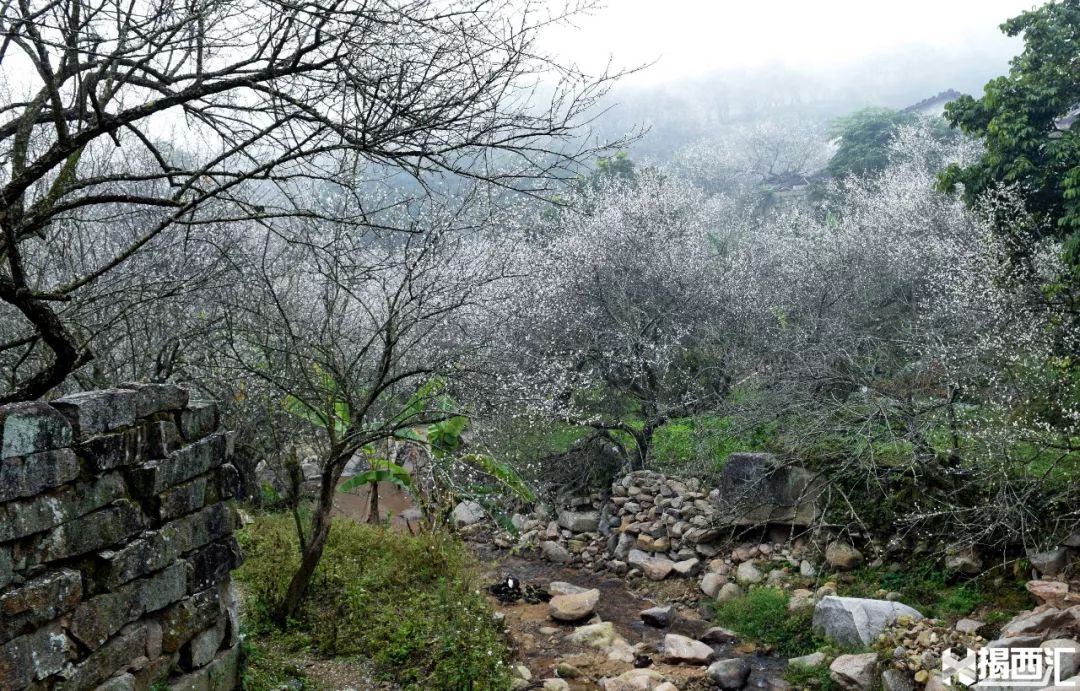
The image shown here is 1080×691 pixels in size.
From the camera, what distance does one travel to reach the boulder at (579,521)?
11852 millimetres

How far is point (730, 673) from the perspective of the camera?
6953 mm

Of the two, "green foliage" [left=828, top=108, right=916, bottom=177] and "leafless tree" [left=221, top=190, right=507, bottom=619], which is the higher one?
"green foliage" [left=828, top=108, right=916, bottom=177]

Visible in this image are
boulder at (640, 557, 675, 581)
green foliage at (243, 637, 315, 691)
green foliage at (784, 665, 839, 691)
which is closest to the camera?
green foliage at (243, 637, 315, 691)

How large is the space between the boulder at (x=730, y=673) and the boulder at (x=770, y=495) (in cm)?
293

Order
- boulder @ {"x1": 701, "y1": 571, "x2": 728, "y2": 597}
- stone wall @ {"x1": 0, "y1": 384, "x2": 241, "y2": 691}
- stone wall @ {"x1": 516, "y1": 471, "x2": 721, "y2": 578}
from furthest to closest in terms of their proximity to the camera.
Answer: stone wall @ {"x1": 516, "y1": 471, "x2": 721, "y2": 578} → boulder @ {"x1": 701, "y1": 571, "x2": 728, "y2": 597} → stone wall @ {"x1": 0, "y1": 384, "x2": 241, "y2": 691}

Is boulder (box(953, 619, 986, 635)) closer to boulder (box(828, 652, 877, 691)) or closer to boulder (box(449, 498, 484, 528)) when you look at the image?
boulder (box(828, 652, 877, 691))

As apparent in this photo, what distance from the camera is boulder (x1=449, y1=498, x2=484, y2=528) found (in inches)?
499

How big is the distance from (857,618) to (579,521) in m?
5.28

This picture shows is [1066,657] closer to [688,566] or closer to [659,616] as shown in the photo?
[659,616]

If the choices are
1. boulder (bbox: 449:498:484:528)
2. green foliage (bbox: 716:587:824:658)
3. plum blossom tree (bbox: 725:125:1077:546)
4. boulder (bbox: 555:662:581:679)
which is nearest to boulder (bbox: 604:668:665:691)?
boulder (bbox: 555:662:581:679)

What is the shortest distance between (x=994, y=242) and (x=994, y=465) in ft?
17.2

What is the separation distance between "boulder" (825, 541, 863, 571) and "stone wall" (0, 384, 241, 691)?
6.50 metres

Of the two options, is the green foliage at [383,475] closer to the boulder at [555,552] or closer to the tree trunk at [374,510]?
the tree trunk at [374,510]

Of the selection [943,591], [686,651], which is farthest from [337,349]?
[943,591]
